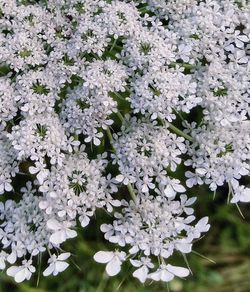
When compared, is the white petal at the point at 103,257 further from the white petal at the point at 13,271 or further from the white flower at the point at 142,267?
the white petal at the point at 13,271

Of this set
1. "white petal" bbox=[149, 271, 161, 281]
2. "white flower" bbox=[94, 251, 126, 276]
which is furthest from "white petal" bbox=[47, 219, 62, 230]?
"white petal" bbox=[149, 271, 161, 281]

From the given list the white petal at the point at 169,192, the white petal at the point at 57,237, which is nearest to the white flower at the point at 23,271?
the white petal at the point at 57,237

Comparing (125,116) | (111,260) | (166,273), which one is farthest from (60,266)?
(125,116)

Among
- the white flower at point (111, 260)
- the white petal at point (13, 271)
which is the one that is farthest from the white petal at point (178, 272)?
the white petal at point (13, 271)

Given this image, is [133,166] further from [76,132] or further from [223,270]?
[223,270]

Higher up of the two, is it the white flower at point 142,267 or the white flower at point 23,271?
the white flower at point 142,267

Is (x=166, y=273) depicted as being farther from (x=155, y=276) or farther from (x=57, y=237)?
(x=57, y=237)

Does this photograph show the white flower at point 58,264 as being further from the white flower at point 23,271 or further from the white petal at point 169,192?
the white petal at point 169,192

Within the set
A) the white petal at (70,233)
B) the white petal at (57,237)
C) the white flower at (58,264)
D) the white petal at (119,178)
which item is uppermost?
the white petal at (119,178)
